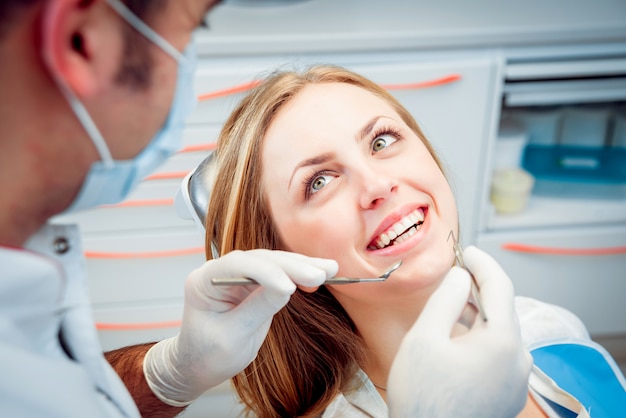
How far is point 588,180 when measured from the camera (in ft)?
6.24

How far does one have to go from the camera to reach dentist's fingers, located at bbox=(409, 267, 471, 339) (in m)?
0.72

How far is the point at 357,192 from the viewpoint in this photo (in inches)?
37.6

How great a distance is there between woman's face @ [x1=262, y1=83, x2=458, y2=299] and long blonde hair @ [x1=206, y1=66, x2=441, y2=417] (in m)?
0.08

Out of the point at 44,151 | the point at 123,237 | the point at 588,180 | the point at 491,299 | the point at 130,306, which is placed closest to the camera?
the point at 44,151

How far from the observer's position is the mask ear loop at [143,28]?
45 cm

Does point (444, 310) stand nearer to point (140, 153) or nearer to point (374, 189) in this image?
point (374, 189)

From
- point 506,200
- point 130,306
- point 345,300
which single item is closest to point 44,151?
point 345,300

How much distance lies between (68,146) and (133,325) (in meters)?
1.39

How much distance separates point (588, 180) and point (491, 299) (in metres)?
1.31

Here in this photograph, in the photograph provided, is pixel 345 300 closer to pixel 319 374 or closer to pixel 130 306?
pixel 319 374

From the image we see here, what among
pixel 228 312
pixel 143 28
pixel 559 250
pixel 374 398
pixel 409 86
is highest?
pixel 143 28

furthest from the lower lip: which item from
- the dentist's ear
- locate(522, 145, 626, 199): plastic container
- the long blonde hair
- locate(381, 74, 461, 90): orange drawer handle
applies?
locate(522, 145, 626, 199): plastic container

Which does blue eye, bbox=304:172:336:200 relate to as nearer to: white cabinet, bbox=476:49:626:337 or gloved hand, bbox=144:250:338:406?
gloved hand, bbox=144:250:338:406

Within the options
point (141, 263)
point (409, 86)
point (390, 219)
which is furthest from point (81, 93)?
point (141, 263)
